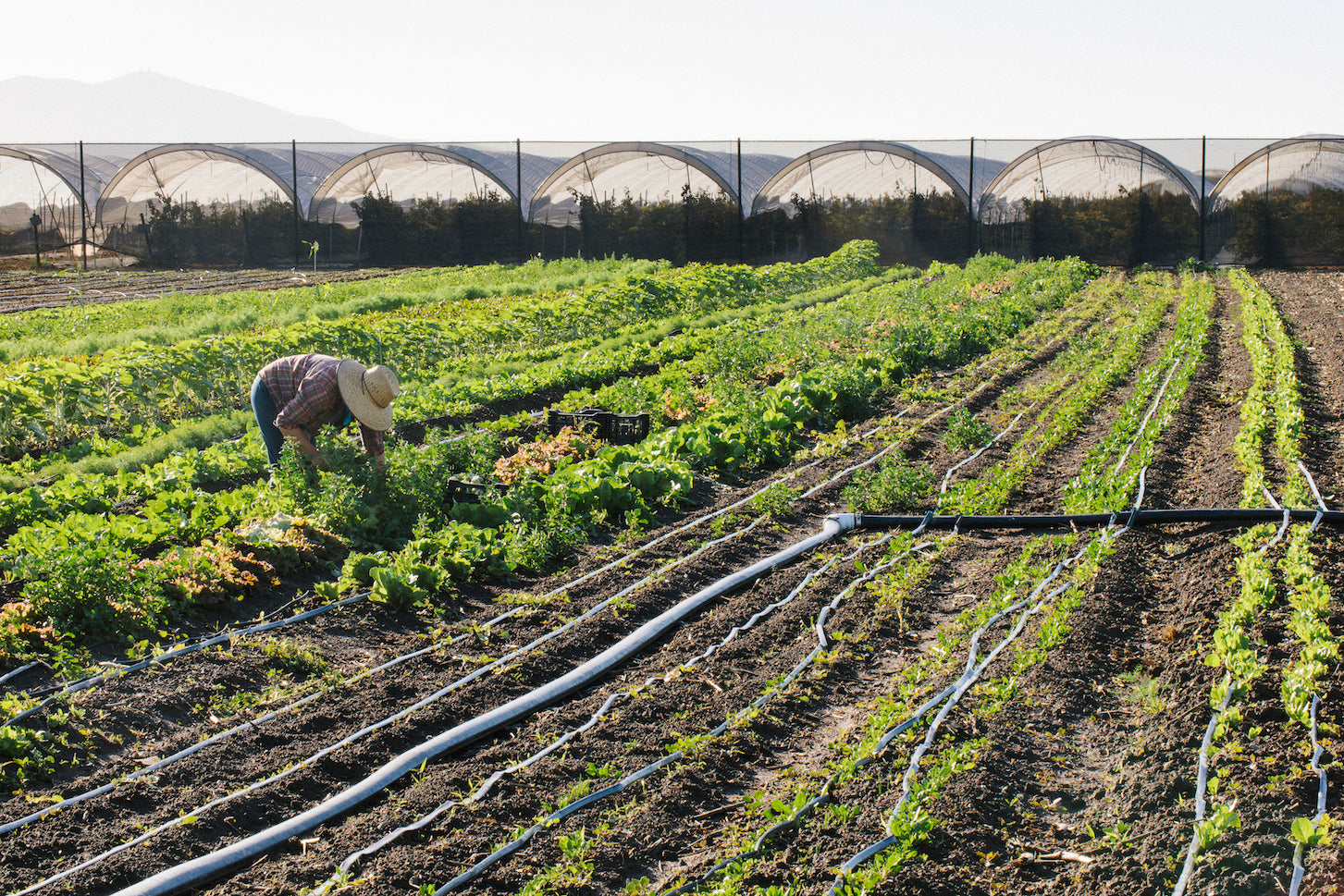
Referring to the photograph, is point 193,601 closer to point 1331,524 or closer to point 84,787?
point 84,787

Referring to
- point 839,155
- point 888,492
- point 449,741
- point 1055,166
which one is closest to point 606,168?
point 839,155

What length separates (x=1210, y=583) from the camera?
5418mm

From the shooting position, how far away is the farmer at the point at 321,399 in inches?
239

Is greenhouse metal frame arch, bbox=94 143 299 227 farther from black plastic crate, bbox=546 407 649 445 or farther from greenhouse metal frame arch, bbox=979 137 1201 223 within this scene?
black plastic crate, bbox=546 407 649 445

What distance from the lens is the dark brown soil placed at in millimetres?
3264

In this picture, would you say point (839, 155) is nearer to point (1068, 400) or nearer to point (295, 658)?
point (1068, 400)

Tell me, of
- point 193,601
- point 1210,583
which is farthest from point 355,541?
point 1210,583

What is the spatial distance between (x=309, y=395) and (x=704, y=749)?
3421mm

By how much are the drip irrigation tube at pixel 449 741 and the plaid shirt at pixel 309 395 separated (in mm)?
2314

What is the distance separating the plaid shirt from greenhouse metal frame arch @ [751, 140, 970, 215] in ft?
68.2

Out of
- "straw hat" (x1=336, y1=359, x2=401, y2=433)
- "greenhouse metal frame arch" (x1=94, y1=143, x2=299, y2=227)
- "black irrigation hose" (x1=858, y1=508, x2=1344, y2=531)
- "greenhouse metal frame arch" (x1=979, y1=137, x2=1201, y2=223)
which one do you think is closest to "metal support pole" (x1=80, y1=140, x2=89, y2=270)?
"greenhouse metal frame arch" (x1=94, y1=143, x2=299, y2=227)

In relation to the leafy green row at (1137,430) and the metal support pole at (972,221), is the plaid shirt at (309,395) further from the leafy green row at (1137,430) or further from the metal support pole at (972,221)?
the metal support pole at (972,221)

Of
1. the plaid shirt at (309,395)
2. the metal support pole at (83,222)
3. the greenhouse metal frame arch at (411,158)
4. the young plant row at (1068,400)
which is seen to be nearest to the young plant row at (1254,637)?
the young plant row at (1068,400)

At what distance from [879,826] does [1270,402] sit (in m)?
7.79
